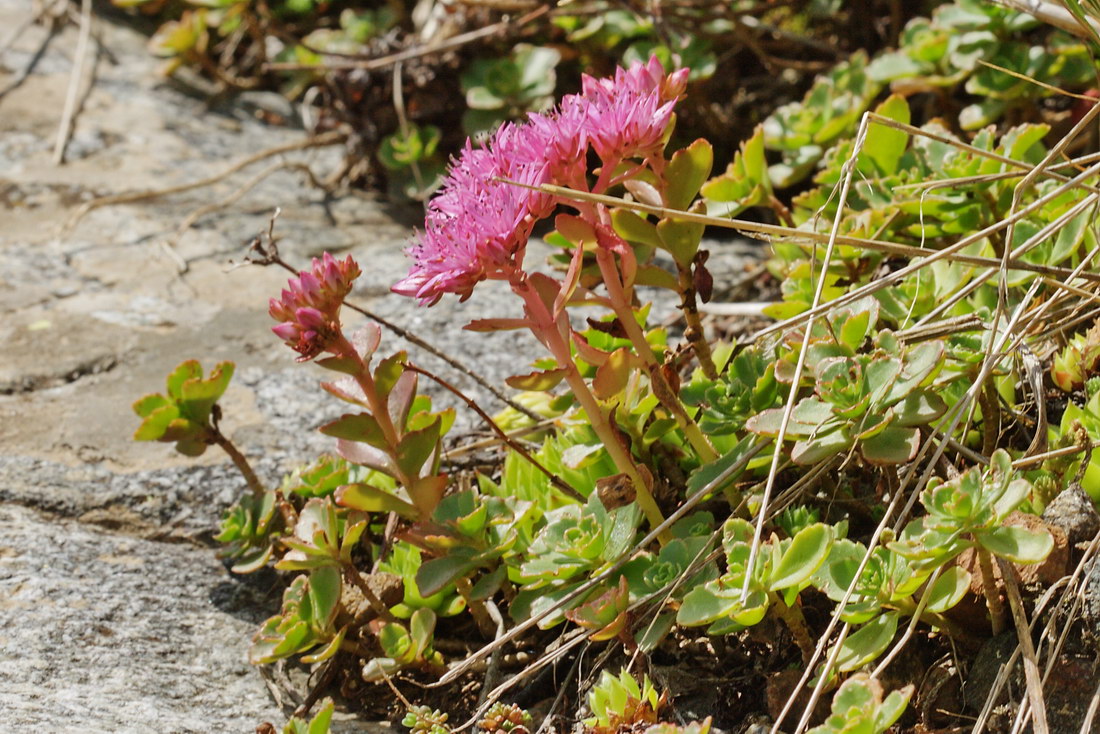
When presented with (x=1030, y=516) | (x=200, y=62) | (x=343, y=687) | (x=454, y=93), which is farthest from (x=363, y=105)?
(x=1030, y=516)

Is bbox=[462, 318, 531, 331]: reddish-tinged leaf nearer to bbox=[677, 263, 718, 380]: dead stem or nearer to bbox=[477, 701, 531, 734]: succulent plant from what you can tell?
bbox=[677, 263, 718, 380]: dead stem

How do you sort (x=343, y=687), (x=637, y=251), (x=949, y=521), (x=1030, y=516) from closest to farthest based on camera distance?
(x=949, y=521)
(x=1030, y=516)
(x=343, y=687)
(x=637, y=251)

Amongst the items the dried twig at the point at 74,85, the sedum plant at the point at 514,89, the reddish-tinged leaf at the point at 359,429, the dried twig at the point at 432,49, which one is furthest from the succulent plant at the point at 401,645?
the dried twig at the point at 74,85

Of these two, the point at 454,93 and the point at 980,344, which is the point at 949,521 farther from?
the point at 454,93

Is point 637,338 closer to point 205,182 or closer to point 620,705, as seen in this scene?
point 620,705

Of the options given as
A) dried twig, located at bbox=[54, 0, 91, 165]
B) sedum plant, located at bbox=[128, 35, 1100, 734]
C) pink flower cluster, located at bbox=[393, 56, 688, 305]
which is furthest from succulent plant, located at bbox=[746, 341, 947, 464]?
dried twig, located at bbox=[54, 0, 91, 165]

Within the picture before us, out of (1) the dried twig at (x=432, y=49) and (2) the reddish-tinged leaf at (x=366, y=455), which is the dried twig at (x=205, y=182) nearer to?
(1) the dried twig at (x=432, y=49)
